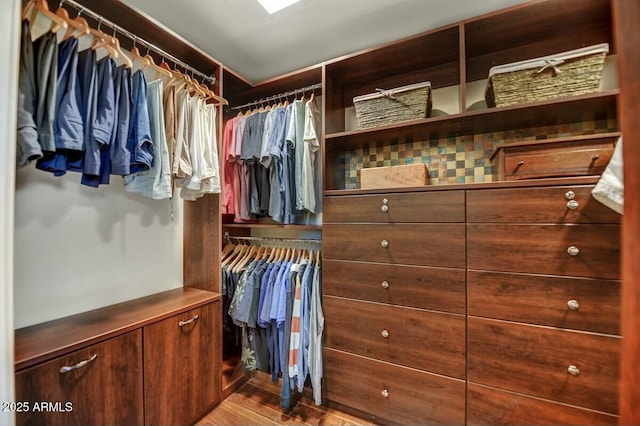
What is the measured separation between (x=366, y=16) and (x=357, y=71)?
1.01 feet

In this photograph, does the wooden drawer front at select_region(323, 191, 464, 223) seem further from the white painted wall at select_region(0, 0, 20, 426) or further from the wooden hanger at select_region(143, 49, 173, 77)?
the white painted wall at select_region(0, 0, 20, 426)

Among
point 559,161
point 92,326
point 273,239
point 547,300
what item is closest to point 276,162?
point 273,239

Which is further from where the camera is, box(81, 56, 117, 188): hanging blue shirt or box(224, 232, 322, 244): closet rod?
box(224, 232, 322, 244): closet rod

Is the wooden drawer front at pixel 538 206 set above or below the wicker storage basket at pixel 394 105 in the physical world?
below

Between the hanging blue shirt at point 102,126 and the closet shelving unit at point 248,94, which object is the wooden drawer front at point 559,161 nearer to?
the closet shelving unit at point 248,94

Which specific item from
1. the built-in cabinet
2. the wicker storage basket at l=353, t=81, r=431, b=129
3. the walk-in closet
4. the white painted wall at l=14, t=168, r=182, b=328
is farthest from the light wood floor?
the wicker storage basket at l=353, t=81, r=431, b=129

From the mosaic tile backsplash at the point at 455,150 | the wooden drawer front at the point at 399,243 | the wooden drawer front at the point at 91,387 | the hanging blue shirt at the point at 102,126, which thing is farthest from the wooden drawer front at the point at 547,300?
the hanging blue shirt at the point at 102,126

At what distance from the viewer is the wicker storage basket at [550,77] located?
112 centimetres

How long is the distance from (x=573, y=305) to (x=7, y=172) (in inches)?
85.4

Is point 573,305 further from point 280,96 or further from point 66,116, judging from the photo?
point 66,116

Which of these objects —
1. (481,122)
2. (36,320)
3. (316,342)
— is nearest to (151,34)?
(36,320)

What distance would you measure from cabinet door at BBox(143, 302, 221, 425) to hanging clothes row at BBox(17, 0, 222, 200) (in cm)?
71

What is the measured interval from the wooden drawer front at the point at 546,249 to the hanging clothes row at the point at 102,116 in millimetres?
1493

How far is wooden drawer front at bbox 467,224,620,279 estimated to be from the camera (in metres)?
1.05
